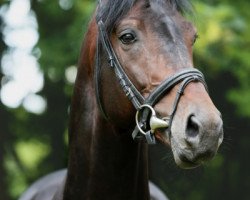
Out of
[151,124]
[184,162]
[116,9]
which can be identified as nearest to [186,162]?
[184,162]

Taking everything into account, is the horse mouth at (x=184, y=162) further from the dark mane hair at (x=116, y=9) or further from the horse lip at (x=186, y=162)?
the dark mane hair at (x=116, y=9)

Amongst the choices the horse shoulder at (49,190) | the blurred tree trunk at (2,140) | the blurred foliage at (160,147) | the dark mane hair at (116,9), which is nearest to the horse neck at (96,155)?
the dark mane hair at (116,9)

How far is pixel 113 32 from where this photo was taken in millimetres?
4047

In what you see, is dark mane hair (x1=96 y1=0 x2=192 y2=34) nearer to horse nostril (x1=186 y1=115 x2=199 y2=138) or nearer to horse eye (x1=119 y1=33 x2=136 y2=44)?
horse eye (x1=119 y1=33 x2=136 y2=44)

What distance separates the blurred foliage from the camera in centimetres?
832

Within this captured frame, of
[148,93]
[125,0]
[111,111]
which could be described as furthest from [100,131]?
[125,0]

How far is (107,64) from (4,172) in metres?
7.39

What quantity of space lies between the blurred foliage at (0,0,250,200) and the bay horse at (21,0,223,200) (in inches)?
86.2

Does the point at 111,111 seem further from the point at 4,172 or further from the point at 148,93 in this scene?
the point at 4,172

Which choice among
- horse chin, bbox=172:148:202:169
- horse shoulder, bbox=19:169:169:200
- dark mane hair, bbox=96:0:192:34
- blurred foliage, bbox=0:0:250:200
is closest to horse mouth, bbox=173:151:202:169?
horse chin, bbox=172:148:202:169

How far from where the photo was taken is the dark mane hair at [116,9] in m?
3.97

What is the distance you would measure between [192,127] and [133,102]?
56 cm

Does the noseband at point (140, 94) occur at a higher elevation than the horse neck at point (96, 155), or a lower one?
higher

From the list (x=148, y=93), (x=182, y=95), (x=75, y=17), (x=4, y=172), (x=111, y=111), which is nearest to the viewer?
(x=182, y=95)
